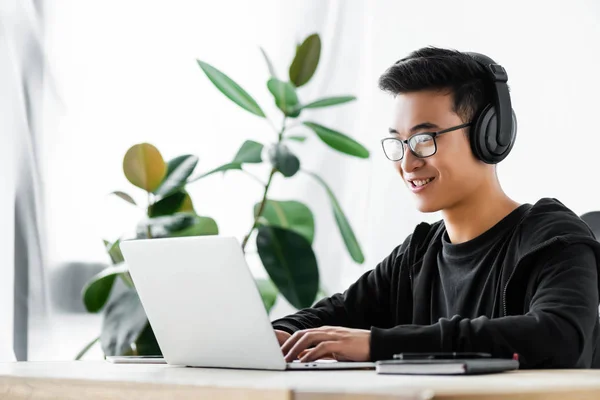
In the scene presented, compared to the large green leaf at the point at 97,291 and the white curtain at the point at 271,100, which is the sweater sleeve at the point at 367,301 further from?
the white curtain at the point at 271,100

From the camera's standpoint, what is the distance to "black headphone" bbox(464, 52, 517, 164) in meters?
1.63

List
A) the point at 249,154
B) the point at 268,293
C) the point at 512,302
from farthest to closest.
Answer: the point at 268,293 < the point at 249,154 < the point at 512,302

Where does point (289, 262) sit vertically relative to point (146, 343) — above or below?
above

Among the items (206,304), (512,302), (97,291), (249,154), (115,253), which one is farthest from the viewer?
(249,154)

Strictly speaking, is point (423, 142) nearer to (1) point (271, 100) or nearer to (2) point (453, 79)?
(2) point (453, 79)

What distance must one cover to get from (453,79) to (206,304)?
740mm

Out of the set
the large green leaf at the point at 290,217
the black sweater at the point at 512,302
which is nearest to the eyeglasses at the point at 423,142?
the black sweater at the point at 512,302

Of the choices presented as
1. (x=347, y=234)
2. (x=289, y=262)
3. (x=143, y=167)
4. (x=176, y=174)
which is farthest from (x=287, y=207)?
(x=143, y=167)

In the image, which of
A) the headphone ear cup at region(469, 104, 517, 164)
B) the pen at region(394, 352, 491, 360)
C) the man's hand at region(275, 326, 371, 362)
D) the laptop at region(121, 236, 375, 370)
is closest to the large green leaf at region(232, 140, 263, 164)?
the headphone ear cup at region(469, 104, 517, 164)

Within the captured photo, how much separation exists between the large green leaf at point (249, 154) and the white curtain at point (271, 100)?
37 cm

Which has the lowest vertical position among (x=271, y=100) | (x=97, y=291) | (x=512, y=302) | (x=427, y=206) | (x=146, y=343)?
(x=146, y=343)

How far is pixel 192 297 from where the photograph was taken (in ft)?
4.03

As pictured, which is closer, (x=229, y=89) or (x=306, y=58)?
(x=229, y=89)

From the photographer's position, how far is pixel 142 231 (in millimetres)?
2281
